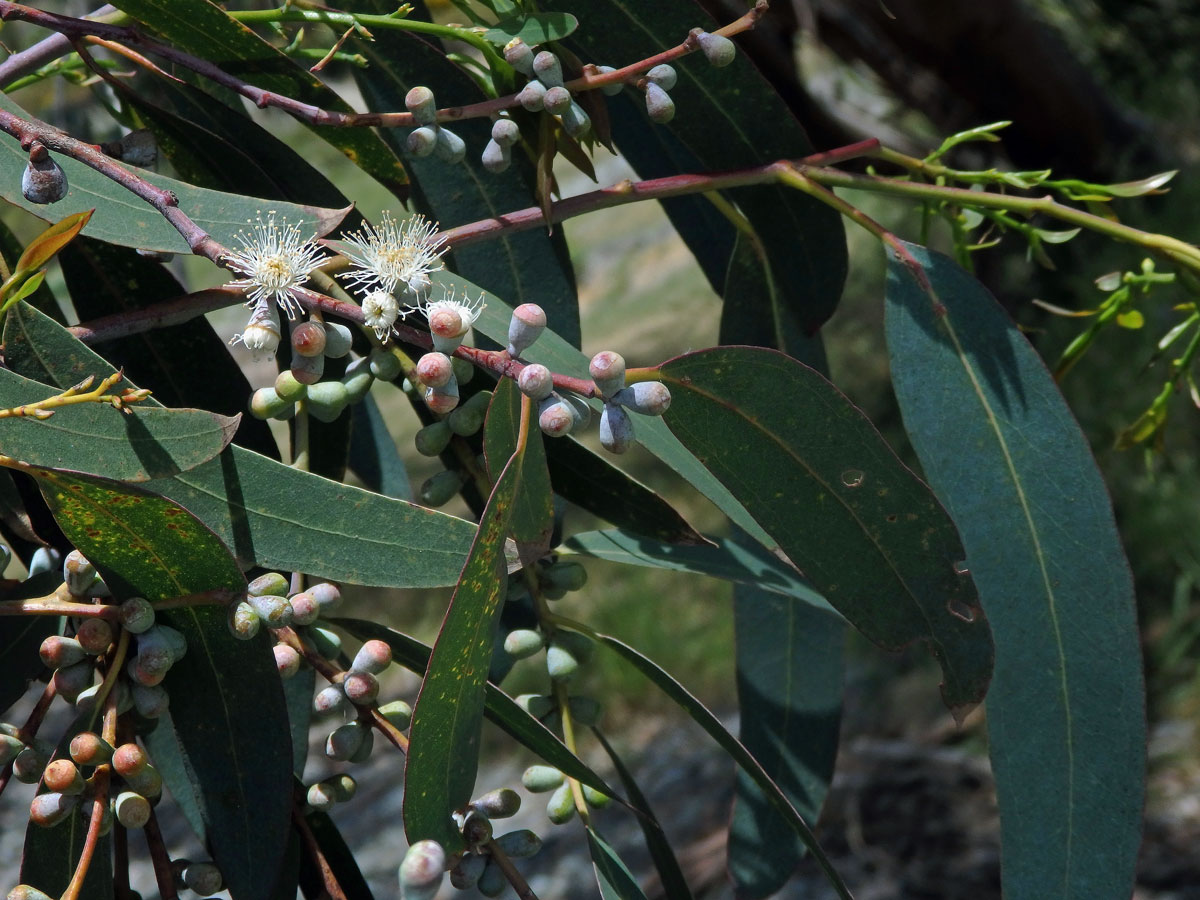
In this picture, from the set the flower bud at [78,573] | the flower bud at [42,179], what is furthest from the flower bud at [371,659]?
the flower bud at [42,179]

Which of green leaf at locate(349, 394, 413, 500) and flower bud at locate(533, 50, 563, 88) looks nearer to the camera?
flower bud at locate(533, 50, 563, 88)

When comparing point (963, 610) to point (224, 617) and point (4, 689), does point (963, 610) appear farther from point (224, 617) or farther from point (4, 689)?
point (4, 689)

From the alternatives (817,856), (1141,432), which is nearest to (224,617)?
(817,856)

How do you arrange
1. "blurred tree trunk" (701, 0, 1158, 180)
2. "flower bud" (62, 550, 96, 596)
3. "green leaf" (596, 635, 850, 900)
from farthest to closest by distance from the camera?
"blurred tree trunk" (701, 0, 1158, 180) → "green leaf" (596, 635, 850, 900) → "flower bud" (62, 550, 96, 596)

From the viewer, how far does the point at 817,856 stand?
2.11ft

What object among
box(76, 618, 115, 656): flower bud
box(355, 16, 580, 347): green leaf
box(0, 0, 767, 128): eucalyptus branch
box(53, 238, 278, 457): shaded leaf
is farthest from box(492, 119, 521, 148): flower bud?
box(76, 618, 115, 656): flower bud

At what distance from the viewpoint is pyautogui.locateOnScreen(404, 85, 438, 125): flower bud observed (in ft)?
1.97

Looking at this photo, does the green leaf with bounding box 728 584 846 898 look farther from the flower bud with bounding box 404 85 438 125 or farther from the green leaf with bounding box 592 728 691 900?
the flower bud with bounding box 404 85 438 125

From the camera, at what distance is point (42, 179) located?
0.52 m

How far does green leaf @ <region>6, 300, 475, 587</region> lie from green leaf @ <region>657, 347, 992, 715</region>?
0.15m

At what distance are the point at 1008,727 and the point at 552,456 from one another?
0.34 meters

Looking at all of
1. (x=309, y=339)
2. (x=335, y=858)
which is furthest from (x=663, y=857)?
(x=309, y=339)

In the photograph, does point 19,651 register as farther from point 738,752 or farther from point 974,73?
point 974,73

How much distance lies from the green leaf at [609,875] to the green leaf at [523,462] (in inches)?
7.8
